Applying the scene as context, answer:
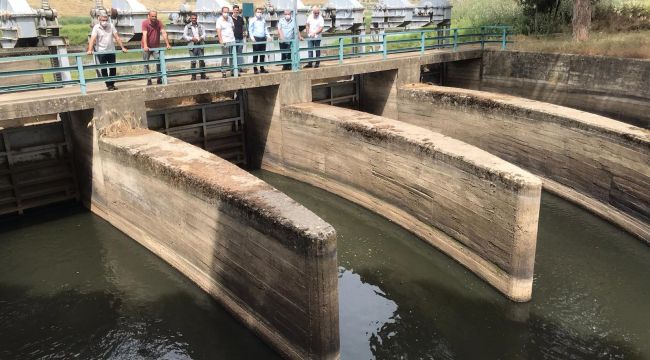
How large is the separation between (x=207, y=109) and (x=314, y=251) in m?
8.96

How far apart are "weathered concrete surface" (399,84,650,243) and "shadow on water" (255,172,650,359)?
763 millimetres

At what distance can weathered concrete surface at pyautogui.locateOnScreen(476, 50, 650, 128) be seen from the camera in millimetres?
14570

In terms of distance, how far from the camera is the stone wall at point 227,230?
702 cm

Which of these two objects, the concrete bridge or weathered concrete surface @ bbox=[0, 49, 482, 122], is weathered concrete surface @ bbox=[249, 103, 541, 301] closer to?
the concrete bridge

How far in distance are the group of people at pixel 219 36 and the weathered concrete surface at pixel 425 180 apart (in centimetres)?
193

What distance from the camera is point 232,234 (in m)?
8.08

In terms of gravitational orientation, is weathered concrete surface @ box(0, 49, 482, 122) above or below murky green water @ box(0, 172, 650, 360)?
above

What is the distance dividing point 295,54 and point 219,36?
77.9 inches

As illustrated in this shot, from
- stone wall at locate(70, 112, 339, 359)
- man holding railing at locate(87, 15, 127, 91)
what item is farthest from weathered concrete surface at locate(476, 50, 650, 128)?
man holding railing at locate(87, 15, 127, 91)

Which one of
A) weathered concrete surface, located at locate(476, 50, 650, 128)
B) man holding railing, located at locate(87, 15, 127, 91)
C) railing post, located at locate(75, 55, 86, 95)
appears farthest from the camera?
weathered concrete surface, located at locate(476, 50, 650, 128)

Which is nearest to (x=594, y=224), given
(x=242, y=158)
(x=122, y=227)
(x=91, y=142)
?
(x=242, y=158)

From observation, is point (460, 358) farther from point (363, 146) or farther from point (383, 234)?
point (363, 146)

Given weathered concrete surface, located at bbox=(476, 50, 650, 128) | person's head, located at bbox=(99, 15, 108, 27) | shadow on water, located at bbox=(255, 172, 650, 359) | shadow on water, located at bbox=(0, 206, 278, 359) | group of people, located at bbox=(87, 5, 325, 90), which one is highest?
person's head, located at bbox=(99, 15, 108, 27)

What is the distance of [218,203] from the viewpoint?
816 centimetres
